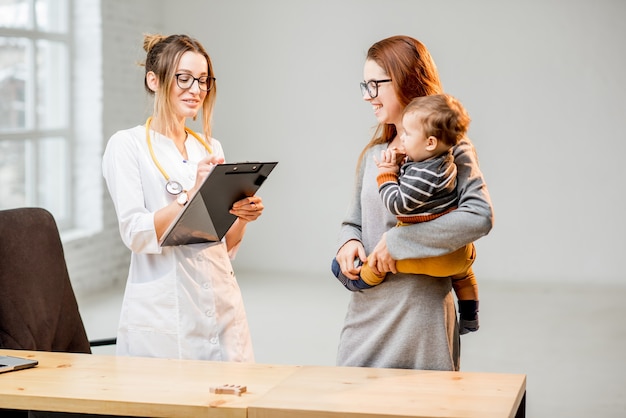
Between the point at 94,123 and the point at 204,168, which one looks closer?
the point at 204,168

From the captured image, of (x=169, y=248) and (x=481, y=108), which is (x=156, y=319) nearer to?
(x=169, y=248)

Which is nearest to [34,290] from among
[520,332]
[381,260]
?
[381,260]

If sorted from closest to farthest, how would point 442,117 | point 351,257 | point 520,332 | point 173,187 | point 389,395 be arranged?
1. point 389,395
2. point 442,117
3. point 351,257
4. point 173,187
5. point 520,332

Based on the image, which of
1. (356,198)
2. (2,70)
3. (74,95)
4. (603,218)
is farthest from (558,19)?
(356,198)

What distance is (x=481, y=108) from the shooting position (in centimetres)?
896

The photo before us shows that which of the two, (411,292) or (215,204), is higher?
(215,204)

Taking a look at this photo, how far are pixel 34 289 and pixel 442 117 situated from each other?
1475 mm

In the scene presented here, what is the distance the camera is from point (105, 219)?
8.09 meters

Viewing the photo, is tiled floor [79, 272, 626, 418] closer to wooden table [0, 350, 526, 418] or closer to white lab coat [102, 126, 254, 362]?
white lab coat [102, 126, 254, 362]

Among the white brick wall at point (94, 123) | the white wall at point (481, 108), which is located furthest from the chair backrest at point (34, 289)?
the white wall at point (481, 108)

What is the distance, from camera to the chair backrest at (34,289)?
2.95 m

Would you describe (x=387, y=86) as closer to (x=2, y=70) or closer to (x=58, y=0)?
(x=2, y=70)

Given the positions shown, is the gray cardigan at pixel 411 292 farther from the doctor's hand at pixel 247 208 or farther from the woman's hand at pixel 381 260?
the doctor's hand at pixel 247 208

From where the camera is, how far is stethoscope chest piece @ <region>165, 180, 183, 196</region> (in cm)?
281
